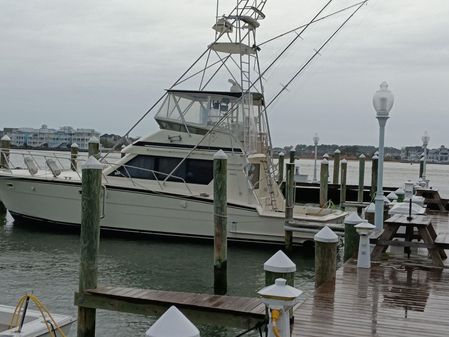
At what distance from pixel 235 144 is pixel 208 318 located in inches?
419

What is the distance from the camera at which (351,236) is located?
10695 mm

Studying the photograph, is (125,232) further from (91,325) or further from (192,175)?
(91,325)

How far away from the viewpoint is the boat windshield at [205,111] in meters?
18.4

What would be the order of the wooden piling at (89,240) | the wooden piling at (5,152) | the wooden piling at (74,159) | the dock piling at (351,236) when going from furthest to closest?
the wooden piling at (5,152) < the wooden piling at (74,159) < the dock piling at (351,236) < the wooden piling at (89,240)

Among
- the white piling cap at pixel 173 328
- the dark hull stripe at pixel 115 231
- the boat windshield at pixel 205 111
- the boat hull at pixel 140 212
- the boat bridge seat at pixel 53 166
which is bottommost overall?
the dark hull stripe at pixel 115 231

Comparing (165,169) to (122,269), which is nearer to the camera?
(122,269)

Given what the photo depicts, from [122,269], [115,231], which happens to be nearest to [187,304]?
[122,269]

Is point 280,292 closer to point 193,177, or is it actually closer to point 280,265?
point 280,265

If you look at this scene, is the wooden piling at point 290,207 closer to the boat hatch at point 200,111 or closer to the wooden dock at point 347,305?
the boat hatch at point 200,111

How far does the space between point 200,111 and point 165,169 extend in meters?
2.06

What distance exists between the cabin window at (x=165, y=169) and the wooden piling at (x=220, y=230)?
186 inches

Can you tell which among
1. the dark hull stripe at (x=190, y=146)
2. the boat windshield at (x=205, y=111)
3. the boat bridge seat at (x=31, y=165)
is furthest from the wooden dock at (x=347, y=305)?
the boat bridge seat at (x=31, y=165)

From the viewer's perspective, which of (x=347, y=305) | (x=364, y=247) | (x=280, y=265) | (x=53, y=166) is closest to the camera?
(x=280, y=265)

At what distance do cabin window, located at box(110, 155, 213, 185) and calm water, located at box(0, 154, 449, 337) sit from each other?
6.34 ft
